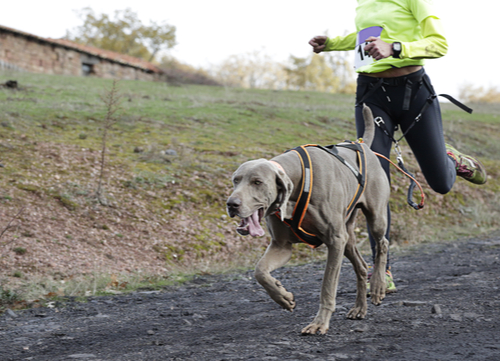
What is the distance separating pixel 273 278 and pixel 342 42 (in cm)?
278

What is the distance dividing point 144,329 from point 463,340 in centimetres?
210

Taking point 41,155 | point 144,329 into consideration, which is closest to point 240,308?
point 144,329

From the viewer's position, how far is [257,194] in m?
2.75

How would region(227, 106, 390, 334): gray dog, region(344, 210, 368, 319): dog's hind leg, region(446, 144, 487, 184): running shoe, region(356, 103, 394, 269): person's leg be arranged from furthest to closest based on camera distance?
region(446, 144, 487, 184): running shoe < region(356, 103, 394, 269): person's leg < region(344, 210, 368, 319): dog's hind leg < region(227, 106, 390, 334): gray dog

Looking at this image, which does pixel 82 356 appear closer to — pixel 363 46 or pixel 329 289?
pixel 329 289

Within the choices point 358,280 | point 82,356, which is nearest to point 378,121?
point 358,280

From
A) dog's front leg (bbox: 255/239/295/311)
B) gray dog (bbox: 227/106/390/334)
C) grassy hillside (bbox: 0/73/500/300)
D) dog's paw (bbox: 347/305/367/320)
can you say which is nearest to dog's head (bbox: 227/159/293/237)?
gray dog (bbox: 227/106/390/334)

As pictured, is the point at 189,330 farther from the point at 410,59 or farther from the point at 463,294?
the point at 410,59

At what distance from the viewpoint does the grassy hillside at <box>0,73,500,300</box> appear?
17.4 feet

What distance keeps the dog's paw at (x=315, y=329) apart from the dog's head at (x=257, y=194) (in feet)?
2.43

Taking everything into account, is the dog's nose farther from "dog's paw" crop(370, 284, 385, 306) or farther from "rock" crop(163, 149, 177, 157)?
"rock" crop(163, 149, 177, 157)

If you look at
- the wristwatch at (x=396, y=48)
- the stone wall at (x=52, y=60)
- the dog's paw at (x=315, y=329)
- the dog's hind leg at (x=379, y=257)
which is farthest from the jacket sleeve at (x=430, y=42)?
the stone wall at (x=52, y=60)

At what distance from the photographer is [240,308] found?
3.96 m

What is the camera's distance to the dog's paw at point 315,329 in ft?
9.80
